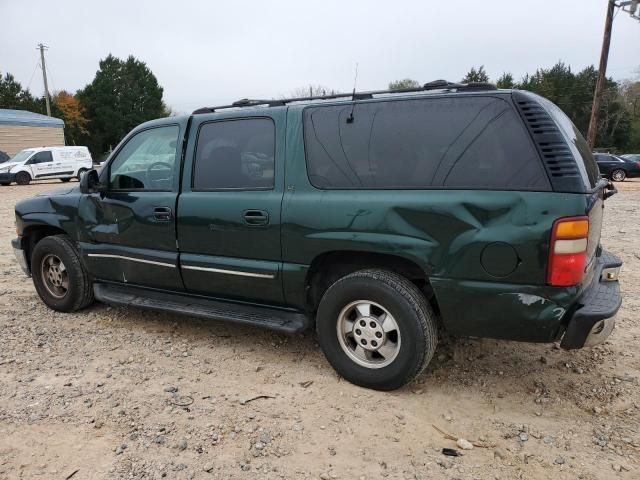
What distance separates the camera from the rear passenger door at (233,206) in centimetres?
349

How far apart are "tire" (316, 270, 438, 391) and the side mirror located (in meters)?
2.35

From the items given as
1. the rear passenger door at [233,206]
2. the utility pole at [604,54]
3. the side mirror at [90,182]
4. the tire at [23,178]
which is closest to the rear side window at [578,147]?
the rear passenger door at [233,206]

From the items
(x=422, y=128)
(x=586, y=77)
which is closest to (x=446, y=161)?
(x=422, y=128)

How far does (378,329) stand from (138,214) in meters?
2.19

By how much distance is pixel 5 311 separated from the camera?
4.80m

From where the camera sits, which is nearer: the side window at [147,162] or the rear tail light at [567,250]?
the rear tail light at [567,250]

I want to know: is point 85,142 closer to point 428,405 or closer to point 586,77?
point 586,77

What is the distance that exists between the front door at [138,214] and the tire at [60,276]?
262 millimetres

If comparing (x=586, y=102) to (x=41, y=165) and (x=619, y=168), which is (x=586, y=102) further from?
(x=41, y=165)

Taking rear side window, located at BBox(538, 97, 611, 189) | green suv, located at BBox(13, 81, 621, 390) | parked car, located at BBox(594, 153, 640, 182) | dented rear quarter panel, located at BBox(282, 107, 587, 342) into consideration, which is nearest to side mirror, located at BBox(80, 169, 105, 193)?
green suv, located at BBox(13, 81, 621, 390)

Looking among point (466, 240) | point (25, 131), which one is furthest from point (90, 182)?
point (25, 131)

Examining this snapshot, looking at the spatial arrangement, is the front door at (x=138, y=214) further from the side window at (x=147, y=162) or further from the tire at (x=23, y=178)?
the tire at (x=23, y=178)

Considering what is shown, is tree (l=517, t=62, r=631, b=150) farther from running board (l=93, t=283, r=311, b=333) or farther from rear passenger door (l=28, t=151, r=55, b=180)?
running board (l=93, t=283, r=311, b=333)

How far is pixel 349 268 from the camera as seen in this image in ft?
11.2
